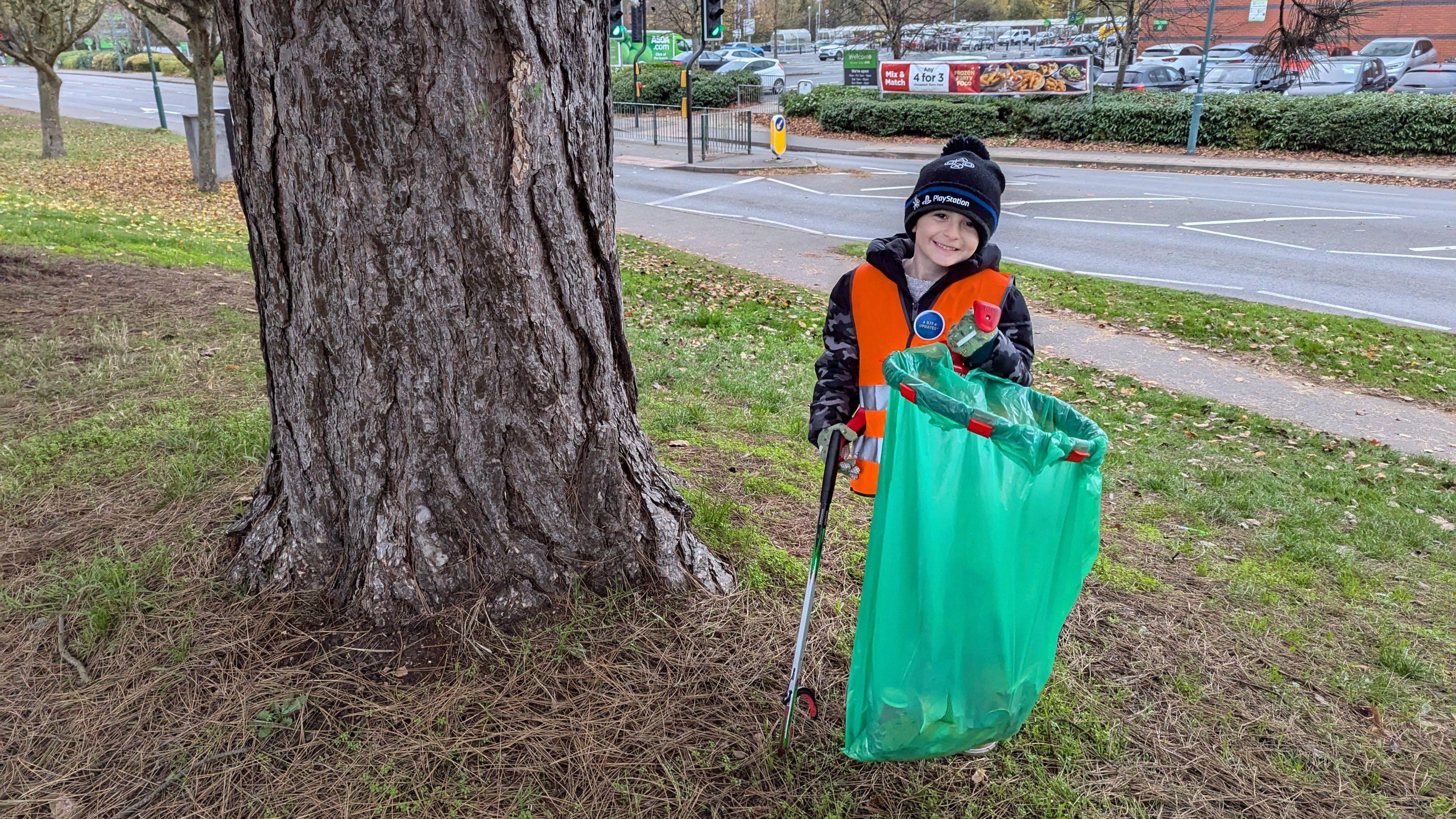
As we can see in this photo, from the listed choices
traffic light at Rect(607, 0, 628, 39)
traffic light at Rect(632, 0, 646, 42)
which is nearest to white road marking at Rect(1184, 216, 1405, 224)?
traffic light at Rect(607, 0, 628, 39)

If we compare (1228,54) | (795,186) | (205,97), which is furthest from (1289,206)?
(1228,54)

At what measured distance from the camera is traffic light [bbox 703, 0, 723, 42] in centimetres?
1830

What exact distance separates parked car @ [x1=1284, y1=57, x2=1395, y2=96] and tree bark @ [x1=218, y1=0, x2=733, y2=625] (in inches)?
1087

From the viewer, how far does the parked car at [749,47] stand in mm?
47775

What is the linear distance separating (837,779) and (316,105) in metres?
2.20

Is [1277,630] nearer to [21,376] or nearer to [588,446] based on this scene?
[588,446]

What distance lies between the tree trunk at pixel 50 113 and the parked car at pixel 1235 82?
2562 cm

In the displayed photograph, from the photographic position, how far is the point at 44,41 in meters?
17.7

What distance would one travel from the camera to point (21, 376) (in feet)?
15.1

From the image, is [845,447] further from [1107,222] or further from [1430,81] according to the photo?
[1430,81]

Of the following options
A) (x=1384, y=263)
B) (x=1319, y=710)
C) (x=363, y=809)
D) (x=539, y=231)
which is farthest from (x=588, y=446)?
(x=1384, y=263)

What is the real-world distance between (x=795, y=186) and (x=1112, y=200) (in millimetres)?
5810

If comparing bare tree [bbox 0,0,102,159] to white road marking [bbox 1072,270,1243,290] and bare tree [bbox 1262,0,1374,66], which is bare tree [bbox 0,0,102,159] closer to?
white road marking [bbox 1072,270,1243,290]

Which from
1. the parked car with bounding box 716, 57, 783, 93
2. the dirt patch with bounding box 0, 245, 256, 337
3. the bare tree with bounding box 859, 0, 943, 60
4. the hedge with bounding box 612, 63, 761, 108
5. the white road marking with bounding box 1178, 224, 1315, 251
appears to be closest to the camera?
the dirt patch with bounding box 0, 245, 256, 337
